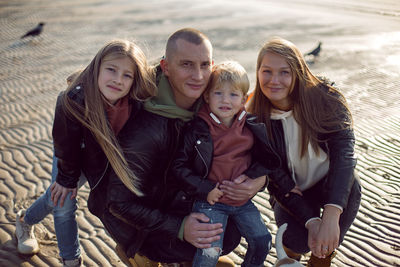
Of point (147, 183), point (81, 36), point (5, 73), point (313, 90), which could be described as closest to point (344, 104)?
point (313, 90)

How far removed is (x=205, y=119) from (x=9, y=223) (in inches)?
112

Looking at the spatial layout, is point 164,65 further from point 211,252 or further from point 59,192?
point 211,252

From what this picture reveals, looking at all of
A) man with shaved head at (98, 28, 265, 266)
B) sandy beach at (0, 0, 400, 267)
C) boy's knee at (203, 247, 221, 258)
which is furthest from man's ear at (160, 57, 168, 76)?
boy's knee at (203, 247, 221, 258)

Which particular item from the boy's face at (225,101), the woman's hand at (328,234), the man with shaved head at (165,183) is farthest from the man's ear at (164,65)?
the woman's hand at (328,234)

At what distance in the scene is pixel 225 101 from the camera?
2859mm

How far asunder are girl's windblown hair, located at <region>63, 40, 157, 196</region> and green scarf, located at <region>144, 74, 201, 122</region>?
0.07 meters

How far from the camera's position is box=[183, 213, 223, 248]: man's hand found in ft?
8.71

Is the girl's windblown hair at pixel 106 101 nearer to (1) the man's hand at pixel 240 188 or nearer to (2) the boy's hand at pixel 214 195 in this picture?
(2) the boy's hand at pixel 214 195

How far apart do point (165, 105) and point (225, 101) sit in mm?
480

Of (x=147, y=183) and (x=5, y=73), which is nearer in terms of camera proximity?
(x=147, y=183)

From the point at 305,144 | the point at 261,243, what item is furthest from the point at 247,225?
the point at 305,144

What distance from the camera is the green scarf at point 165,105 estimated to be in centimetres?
271

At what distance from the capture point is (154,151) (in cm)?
264

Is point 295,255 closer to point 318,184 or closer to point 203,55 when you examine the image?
point 318,184
